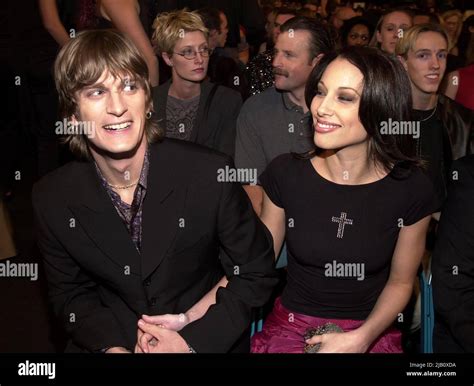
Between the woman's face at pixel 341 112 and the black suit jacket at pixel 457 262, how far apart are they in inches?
14.8

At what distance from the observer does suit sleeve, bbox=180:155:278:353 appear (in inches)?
82.7

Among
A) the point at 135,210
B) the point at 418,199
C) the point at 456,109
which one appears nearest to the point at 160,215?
the point at 135,210

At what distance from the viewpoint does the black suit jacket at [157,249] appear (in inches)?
83.5

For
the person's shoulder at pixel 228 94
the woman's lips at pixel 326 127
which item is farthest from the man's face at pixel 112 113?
the person's shoulder at pixel 228 94

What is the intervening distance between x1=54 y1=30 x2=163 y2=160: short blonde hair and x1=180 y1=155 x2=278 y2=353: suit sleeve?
43cm

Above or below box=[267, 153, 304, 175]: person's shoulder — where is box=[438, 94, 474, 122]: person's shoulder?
above

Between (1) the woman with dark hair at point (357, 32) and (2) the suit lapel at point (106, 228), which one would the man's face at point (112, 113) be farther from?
(1) the woman with dark hair at point (357, 32)

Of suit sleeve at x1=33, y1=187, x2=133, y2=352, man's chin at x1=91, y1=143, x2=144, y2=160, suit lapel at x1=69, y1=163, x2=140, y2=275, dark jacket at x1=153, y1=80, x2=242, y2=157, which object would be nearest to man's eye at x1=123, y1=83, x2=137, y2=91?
man's chin at x1=91, y1=143, x2=144, y2=160

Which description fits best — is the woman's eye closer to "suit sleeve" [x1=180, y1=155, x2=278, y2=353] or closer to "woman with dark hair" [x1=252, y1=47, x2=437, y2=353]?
"woman with dark hair" [x1=252, y1=47, x2=437, y2=353]

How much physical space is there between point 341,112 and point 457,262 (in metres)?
0.63

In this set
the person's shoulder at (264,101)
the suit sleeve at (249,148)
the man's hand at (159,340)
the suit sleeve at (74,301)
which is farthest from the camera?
the person's shoulder at (264,101)

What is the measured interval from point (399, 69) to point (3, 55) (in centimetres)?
281

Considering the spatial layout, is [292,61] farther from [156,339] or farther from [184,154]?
[156,339]

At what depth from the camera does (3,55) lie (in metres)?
4.31
